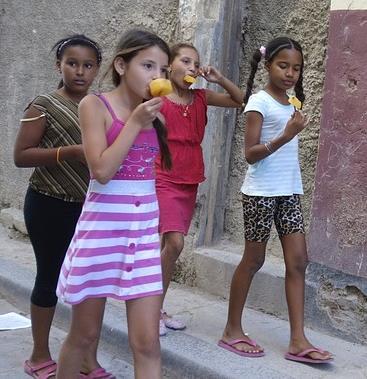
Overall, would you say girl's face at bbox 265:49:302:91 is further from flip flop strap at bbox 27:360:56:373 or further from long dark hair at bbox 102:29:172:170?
flip flop strap at bbox 27:360:56:373

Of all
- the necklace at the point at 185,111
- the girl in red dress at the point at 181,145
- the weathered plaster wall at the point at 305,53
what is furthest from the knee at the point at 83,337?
the weathered plaster wall at the point at 305,53

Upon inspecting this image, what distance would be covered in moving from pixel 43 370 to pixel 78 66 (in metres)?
1.56

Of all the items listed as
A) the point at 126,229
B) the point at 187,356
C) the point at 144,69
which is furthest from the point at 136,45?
the point at 187,356

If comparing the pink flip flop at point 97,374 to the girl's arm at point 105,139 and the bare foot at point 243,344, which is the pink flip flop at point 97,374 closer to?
the bare foot at point 243,344

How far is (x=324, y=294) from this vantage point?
4219 millimetres

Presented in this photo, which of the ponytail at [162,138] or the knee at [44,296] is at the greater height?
the ponytail at [162,138]

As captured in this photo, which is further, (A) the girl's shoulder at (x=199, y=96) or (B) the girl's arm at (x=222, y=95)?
(A) the girl's shoulder at (x=199, y=96)

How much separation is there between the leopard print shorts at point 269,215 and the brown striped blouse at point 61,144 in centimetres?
87

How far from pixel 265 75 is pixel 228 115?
38 cm

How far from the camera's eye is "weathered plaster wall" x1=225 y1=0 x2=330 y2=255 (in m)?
4.52

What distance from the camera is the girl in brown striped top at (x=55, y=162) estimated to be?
11.5 feet

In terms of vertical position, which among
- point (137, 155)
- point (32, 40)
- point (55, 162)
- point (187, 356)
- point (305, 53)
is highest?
point (32, 40)

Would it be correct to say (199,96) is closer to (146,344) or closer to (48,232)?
(48,232)

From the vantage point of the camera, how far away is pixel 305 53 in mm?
4586
